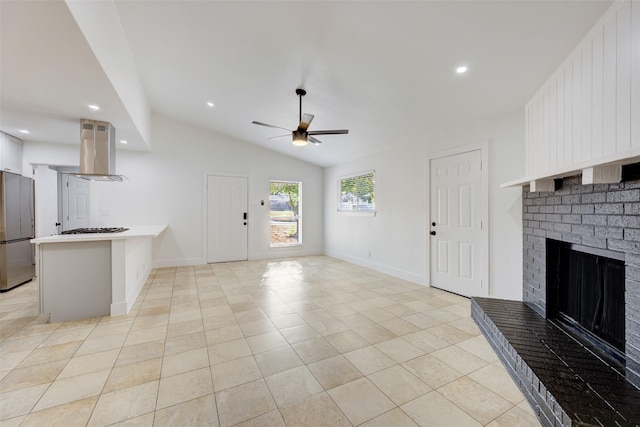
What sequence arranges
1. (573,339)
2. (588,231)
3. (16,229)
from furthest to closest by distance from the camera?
(16,229)
(573,339)
(588,231)

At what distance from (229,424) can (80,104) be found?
365cm

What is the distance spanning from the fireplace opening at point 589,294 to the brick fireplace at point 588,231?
0.16 ft

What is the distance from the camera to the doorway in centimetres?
351

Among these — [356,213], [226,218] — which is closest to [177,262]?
[226,218]

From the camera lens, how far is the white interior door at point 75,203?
17.2 ft

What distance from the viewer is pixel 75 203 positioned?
5.38 meters

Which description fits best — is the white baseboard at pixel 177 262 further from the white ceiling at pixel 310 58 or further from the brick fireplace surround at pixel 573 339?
the brick fireplace surround at pixel 573 339

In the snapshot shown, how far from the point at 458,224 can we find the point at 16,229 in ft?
22.1

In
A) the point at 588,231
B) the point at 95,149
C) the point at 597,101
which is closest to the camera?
the point at 597,101

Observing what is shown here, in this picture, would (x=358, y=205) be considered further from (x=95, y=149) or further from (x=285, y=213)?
(x=95, y=149)

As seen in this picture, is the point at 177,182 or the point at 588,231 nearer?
the point at 588,231

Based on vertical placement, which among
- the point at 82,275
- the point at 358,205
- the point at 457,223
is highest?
the point at 358,205

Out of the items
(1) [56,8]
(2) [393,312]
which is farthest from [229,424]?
(1) [56,8]

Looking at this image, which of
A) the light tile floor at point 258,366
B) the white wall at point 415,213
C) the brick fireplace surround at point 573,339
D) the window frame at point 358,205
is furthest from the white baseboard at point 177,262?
the brick fireplace surround at point 573,339
